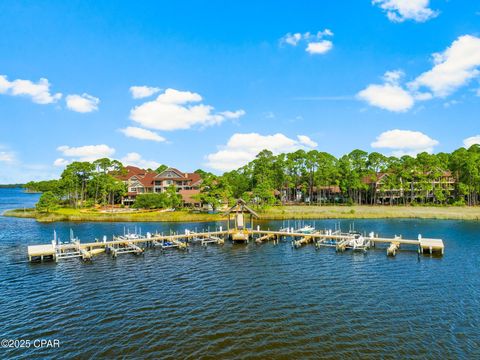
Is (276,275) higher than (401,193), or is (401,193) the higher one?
(401,193)

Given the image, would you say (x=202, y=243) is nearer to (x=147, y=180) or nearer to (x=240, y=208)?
(x=240, y=208)

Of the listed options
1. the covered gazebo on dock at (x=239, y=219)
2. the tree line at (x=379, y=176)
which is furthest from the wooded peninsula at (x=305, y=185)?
the covered gazebo on dock at (x=239, y=219)

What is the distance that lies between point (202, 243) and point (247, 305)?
23096mm

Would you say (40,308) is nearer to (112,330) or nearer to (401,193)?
(112,330)

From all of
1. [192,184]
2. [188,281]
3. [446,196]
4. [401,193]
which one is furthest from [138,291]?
[446,196]

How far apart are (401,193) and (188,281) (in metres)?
88.1

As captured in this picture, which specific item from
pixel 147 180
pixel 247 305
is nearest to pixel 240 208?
pixel 247 305

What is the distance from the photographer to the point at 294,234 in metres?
45.9

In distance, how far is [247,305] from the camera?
74.0 ft

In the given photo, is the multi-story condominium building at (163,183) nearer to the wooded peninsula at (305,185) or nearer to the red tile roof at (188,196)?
the wooded peninsula at (305,185)

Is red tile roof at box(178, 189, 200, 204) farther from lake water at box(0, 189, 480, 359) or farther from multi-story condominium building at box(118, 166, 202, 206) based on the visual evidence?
lake water at box(0, 189, 480, 359)

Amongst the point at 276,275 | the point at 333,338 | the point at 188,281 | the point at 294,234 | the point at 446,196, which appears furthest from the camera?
the point at 446,196

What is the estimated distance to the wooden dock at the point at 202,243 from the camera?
36.6 metres

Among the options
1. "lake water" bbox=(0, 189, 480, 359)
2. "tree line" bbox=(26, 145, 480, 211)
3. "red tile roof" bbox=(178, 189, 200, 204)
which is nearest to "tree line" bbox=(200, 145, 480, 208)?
"tree line" bbox=(26, 145, 480, 211)
